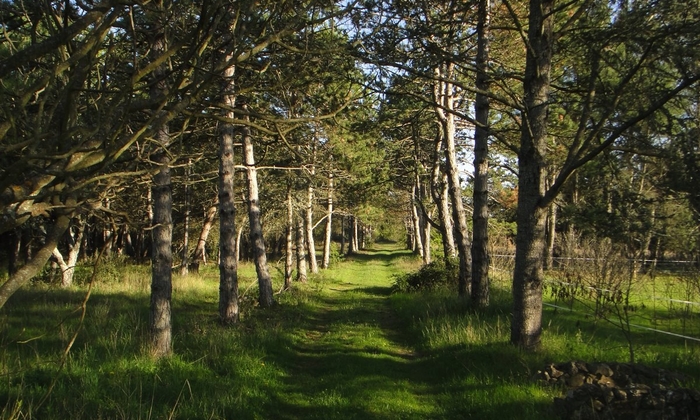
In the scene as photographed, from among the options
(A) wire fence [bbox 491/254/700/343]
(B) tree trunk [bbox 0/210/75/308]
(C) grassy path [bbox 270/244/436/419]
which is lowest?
(C) grassy path [bbox 270/244/436/419]

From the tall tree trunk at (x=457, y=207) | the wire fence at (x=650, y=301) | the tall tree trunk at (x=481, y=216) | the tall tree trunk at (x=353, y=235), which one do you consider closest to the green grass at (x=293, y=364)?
the tall tree trunk at (x=481, y=216)

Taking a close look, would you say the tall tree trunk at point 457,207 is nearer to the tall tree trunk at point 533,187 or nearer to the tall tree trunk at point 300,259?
the tall tree trunk at point 533,187

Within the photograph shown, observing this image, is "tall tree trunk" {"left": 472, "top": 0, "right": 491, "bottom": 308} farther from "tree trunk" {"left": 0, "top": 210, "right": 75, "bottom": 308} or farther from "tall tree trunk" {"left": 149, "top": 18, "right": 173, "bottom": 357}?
"tree trunk" {"left": 0, "top": 210, "right": 75, "bottom": 308}

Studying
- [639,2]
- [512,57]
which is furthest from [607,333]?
[512,57]

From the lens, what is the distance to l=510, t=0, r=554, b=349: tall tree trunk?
7.09 meters

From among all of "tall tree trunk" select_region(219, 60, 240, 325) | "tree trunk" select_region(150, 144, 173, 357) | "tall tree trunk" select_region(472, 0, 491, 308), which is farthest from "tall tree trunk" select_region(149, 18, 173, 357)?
"tall tree trunk" select_region(472, 0, 491, 308)

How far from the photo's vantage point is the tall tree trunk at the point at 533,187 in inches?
279

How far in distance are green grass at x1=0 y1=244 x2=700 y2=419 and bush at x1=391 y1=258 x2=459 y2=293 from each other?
4.06 meters

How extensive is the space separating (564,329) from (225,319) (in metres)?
6.83

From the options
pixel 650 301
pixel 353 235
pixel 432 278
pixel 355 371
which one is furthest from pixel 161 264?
pixel 353 235

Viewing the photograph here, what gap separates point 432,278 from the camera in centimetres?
1720

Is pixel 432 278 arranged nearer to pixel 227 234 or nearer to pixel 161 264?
pixel 227 234

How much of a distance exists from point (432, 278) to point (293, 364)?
31.5ft

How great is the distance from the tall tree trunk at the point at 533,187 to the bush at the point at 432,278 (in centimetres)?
866
